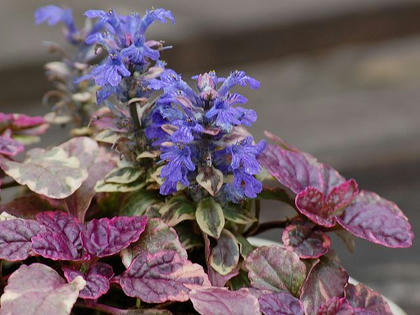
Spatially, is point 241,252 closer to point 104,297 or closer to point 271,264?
point 271,264

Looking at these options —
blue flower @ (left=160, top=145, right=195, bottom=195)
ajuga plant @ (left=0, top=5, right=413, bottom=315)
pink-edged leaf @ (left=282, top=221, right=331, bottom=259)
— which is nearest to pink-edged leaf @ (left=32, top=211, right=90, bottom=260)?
ajuga plant @ (left=0, top=5, right=413, bottom=315)

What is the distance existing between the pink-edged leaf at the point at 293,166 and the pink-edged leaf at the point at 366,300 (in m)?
0.12

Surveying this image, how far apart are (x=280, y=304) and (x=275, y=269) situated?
48 millimetres

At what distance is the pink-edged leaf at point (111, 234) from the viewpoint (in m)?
0.72

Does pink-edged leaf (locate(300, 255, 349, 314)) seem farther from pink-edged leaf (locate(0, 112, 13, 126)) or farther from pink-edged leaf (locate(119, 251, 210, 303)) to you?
pink-edged leaf (locate(0, 112, 13, 126))

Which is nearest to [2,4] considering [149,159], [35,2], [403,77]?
[35,2]

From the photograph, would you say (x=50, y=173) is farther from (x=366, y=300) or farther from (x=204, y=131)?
(x=366, y=300)

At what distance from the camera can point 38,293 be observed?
645 mm

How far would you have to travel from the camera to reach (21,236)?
710 mm

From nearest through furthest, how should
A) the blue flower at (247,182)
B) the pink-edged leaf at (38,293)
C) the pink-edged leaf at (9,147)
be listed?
the pink-edged leaf at (38,293)
the blue flower at (247,182)
the pink-edged leaf at (9,147)

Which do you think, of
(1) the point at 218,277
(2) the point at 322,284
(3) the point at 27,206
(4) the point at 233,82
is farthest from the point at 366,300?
(3) the point at 27,206

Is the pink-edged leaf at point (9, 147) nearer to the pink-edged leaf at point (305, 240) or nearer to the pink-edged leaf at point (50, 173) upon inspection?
the pink-edged leaf at point (50, 173)

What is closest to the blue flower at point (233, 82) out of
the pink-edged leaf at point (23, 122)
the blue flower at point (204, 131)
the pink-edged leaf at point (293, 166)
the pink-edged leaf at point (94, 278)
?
the blue flower at point (204, 131)

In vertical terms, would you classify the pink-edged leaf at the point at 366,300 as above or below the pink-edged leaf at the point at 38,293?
below
